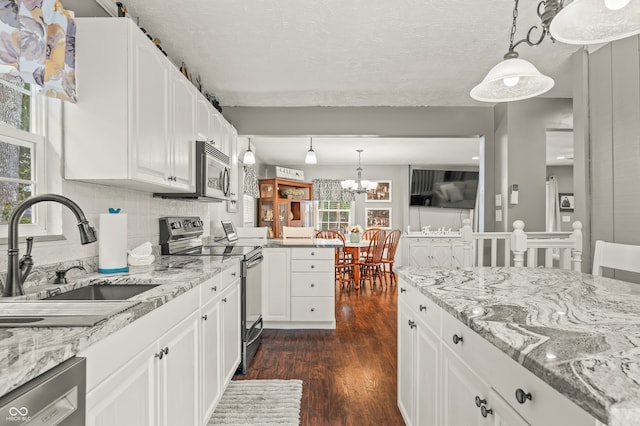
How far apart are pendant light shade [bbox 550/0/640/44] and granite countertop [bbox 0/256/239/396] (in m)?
1.61

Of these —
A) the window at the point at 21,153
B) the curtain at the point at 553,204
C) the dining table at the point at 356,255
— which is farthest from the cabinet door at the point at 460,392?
the curtain at the point at 553,204

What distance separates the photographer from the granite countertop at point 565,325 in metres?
0.58

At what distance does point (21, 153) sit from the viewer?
4.88 feet

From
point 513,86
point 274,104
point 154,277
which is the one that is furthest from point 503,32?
point 154,277

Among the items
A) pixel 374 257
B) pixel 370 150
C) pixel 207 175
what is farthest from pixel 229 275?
pixel 370 150

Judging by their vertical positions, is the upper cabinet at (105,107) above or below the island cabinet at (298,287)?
above

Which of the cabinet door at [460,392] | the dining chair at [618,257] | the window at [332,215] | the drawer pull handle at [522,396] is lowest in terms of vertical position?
the cabinet door at [460,392]

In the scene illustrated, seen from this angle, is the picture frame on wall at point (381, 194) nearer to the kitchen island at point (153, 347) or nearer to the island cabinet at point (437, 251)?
the island cabinet at point (437, 251)

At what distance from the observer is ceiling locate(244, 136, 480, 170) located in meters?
Answer: 5.65

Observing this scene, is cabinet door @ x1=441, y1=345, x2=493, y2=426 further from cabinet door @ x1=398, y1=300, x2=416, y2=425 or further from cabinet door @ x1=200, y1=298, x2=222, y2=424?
cabinet door @ x1=200, y1=298, x2=222, y2=424

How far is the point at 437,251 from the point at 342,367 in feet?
14.1

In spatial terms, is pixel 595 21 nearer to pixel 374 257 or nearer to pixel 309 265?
pixel 309 265

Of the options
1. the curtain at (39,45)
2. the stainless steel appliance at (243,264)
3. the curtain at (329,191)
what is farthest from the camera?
the curtain at (329,191)

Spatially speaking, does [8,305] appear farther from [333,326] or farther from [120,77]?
[333,326]
